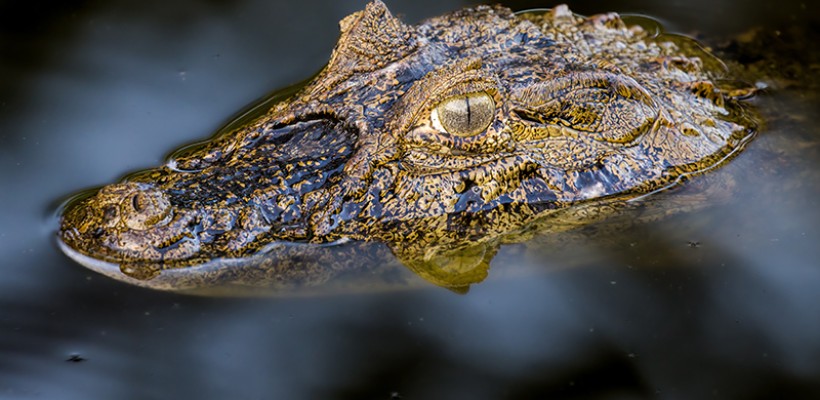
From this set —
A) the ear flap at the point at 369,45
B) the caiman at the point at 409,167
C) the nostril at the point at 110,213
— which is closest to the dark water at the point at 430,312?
the caiman at the point at 409,167

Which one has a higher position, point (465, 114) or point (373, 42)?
point (373, 42)

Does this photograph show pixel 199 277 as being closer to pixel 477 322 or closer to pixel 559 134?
pixel 477 322

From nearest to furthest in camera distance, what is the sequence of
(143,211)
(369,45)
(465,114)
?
(143,211)
(465,114)
(369,45)

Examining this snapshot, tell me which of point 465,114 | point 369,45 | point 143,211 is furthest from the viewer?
point 369,45

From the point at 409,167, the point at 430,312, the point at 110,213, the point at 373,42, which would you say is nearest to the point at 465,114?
the point at 409,167

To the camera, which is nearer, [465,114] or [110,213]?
[110,213]

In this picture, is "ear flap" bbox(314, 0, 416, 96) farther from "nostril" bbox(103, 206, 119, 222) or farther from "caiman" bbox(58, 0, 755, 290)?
"nostril" bbox(103, 206, 119, 222)

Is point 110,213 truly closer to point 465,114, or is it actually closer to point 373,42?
point 373,42

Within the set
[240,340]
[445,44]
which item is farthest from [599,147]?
[240,340]
